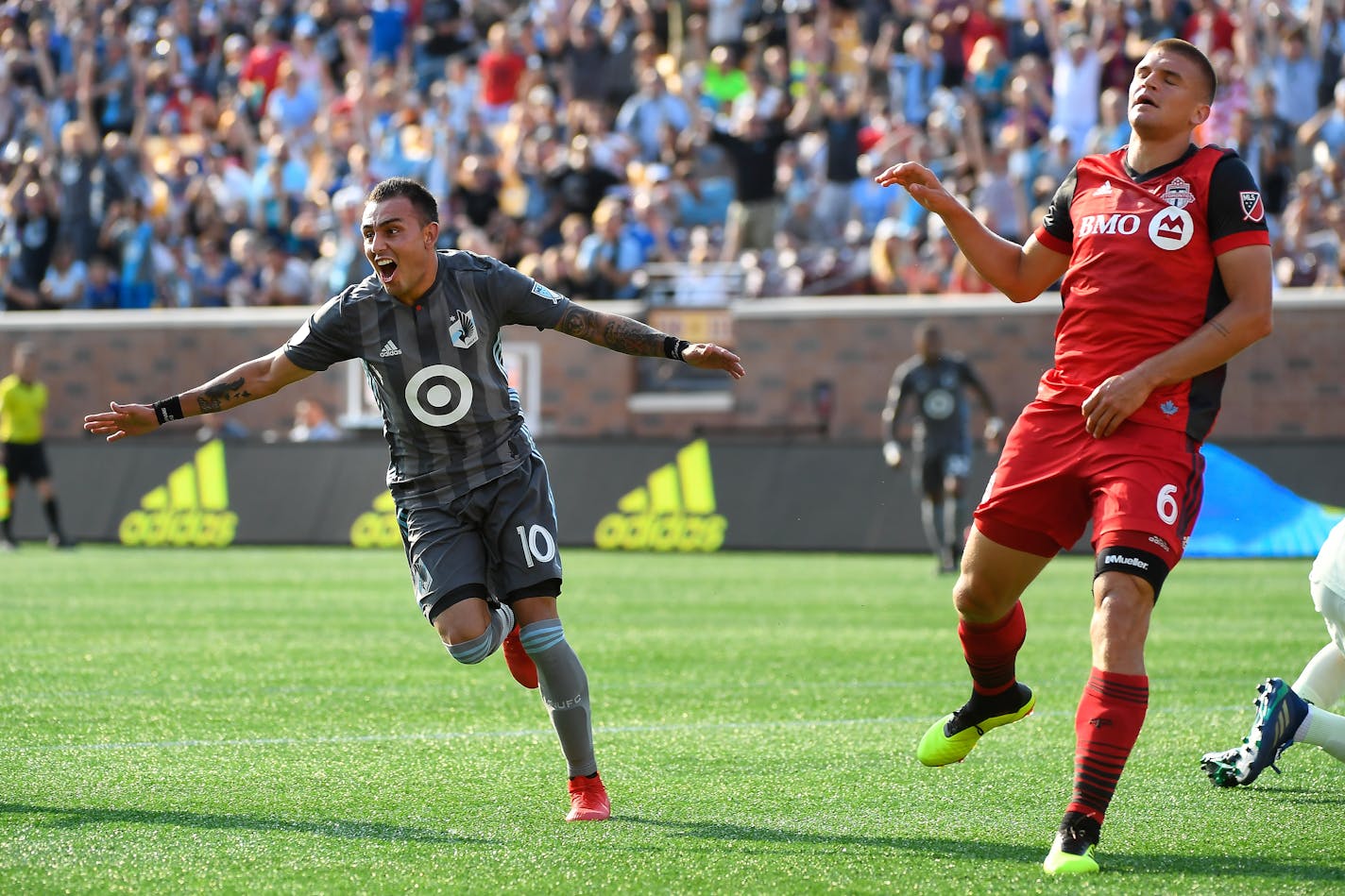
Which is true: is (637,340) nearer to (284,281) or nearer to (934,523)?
(934,523)

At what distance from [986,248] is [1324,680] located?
194 centimetres

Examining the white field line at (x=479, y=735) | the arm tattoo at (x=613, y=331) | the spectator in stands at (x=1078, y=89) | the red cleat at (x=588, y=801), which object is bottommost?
the white field line at (x=479, y=735)

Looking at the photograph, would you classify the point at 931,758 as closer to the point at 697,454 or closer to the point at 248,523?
the point at 697,454

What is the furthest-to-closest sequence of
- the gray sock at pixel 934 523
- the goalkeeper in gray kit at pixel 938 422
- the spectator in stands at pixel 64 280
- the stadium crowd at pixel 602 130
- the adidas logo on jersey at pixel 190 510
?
1. the spectator in stands at pixel 64 280
2. the adidas logo on jersey at pixel 190 510
3. the stadium crowd at pixel 602 130
4. the gray sock at pixel 934 523
5. the goalkeeper in gray kit at pixel 938 422

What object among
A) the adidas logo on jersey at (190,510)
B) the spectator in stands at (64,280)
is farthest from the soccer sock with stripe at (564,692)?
the spectator in stands at (64,280)

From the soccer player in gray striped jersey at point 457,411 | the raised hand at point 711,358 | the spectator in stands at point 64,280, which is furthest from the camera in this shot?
the spectator in stands at point 64,280

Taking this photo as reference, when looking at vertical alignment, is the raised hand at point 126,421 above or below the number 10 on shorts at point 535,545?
above

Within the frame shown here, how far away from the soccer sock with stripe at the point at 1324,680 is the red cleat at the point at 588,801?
2447 mm

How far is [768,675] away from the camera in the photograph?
33.2 feet

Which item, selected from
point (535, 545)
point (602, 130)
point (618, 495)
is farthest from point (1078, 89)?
point (535, 545)

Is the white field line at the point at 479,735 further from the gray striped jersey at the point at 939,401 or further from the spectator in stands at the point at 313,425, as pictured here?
the spectator in stands at the point at 313,425

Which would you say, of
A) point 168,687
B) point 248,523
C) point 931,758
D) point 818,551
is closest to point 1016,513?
point 931,758

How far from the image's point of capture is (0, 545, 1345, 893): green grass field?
5387 mm

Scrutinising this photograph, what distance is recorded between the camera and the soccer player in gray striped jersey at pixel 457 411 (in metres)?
6.31
